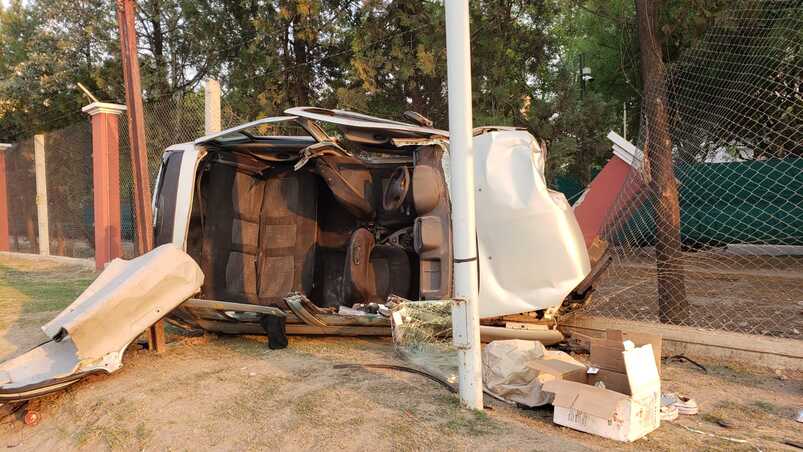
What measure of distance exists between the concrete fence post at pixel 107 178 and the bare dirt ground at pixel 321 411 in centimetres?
512

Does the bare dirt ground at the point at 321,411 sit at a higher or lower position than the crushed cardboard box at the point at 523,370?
lower

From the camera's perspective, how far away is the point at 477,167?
4.23 meters

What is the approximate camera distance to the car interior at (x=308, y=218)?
4.60m

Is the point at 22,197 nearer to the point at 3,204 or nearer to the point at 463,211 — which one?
the point at 3,204

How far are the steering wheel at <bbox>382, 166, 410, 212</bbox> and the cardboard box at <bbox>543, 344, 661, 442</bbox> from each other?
2.10 metres

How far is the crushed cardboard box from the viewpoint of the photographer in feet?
10.1

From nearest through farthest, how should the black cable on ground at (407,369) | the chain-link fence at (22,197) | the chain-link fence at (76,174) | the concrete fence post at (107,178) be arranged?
the black cable on ground at (407,369), the chain-link fence at (76,174), the concrete fence post at (107,178), the chain-link fence at (22,197)

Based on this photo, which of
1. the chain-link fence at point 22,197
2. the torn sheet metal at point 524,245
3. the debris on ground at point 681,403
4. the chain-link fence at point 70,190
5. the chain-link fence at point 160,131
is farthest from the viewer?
the chain-link fence at point 22,197

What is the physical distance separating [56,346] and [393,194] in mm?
2647

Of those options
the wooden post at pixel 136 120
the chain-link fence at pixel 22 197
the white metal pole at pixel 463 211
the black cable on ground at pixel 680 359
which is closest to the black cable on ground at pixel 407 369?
the white metal pole at pixel 463 211

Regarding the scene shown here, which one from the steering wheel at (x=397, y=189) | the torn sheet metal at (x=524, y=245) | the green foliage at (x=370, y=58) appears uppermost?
the green foliage at (x=370, y=58)

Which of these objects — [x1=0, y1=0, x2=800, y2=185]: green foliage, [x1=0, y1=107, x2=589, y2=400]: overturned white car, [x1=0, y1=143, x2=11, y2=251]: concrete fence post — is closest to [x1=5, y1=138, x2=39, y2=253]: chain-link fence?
[x1=0, y1=143, x2=11, y2=251]: concrete fence post

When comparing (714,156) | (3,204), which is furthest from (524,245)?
(3,204)

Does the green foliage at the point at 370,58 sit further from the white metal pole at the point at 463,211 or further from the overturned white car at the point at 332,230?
the white metal pole at the point at 463,211
